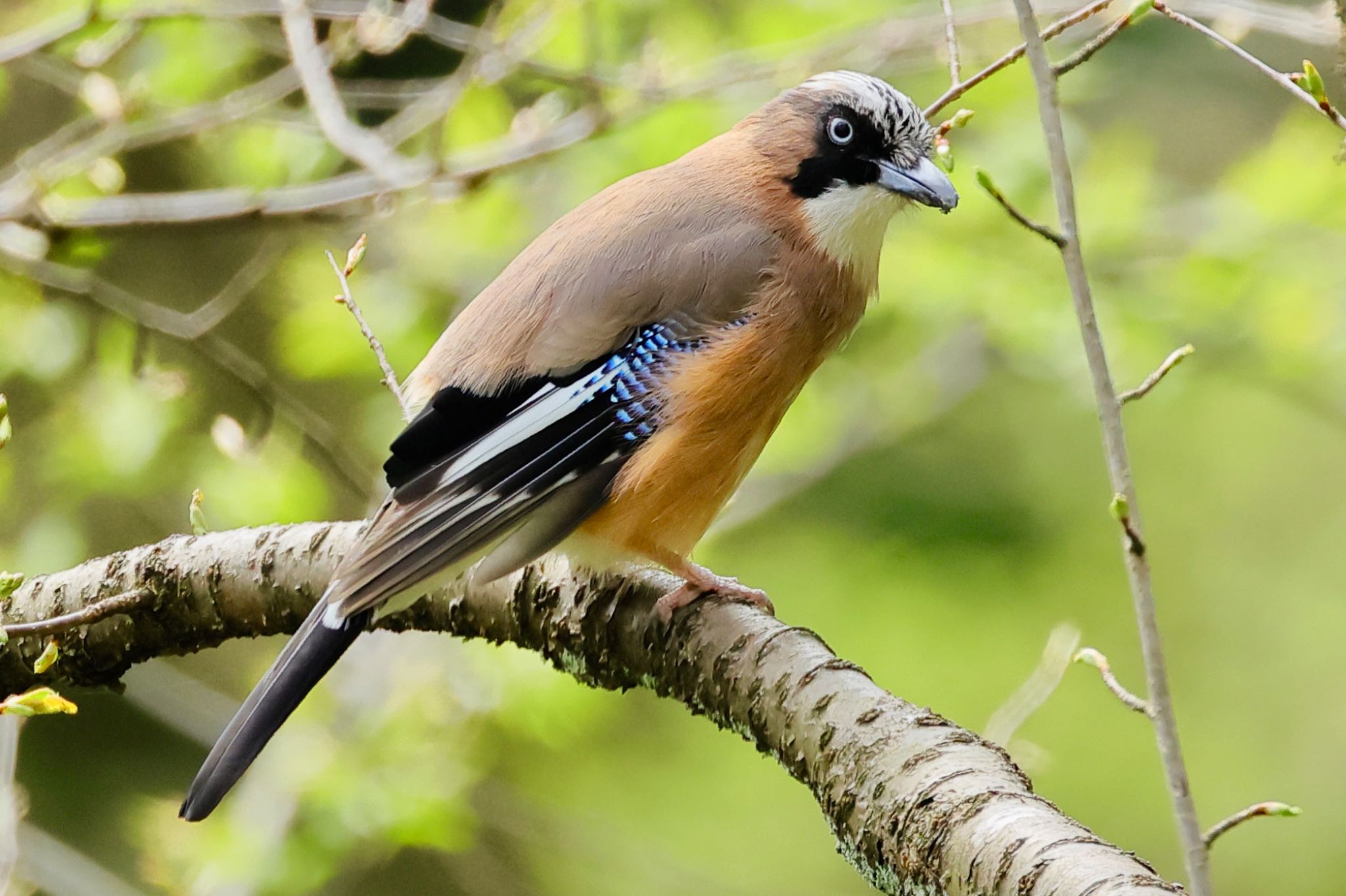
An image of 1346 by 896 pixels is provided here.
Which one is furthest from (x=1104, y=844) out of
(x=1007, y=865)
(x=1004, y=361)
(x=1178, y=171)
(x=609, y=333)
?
(x=1178, y=171)

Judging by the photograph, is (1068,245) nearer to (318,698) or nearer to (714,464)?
(714,464)

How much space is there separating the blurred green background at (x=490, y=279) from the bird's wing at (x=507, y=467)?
0.92 metres

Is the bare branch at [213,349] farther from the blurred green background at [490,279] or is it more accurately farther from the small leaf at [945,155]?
the small leaf at [945,155]

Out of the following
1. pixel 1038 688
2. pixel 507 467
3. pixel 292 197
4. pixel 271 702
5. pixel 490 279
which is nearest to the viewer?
pixel 271 702

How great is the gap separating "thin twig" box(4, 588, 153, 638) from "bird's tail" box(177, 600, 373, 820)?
12.9 inches

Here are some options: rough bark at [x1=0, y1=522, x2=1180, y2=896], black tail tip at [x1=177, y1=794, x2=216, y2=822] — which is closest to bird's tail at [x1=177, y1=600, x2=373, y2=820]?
black tail tip at [x1=177, y1=794, x2=216, y2=822]

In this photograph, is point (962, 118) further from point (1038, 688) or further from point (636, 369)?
point (1038, 688)

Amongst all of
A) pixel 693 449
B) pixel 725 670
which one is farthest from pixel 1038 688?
pixel 725 670

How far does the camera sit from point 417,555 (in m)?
3.00

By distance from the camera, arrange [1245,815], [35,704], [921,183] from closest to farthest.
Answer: [1245,815], [35,704], [921,183]

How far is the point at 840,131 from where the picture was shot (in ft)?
12.4

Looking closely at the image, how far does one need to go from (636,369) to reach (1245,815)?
6.41ft

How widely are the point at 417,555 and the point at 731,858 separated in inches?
233

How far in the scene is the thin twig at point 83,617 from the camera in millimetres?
2316
